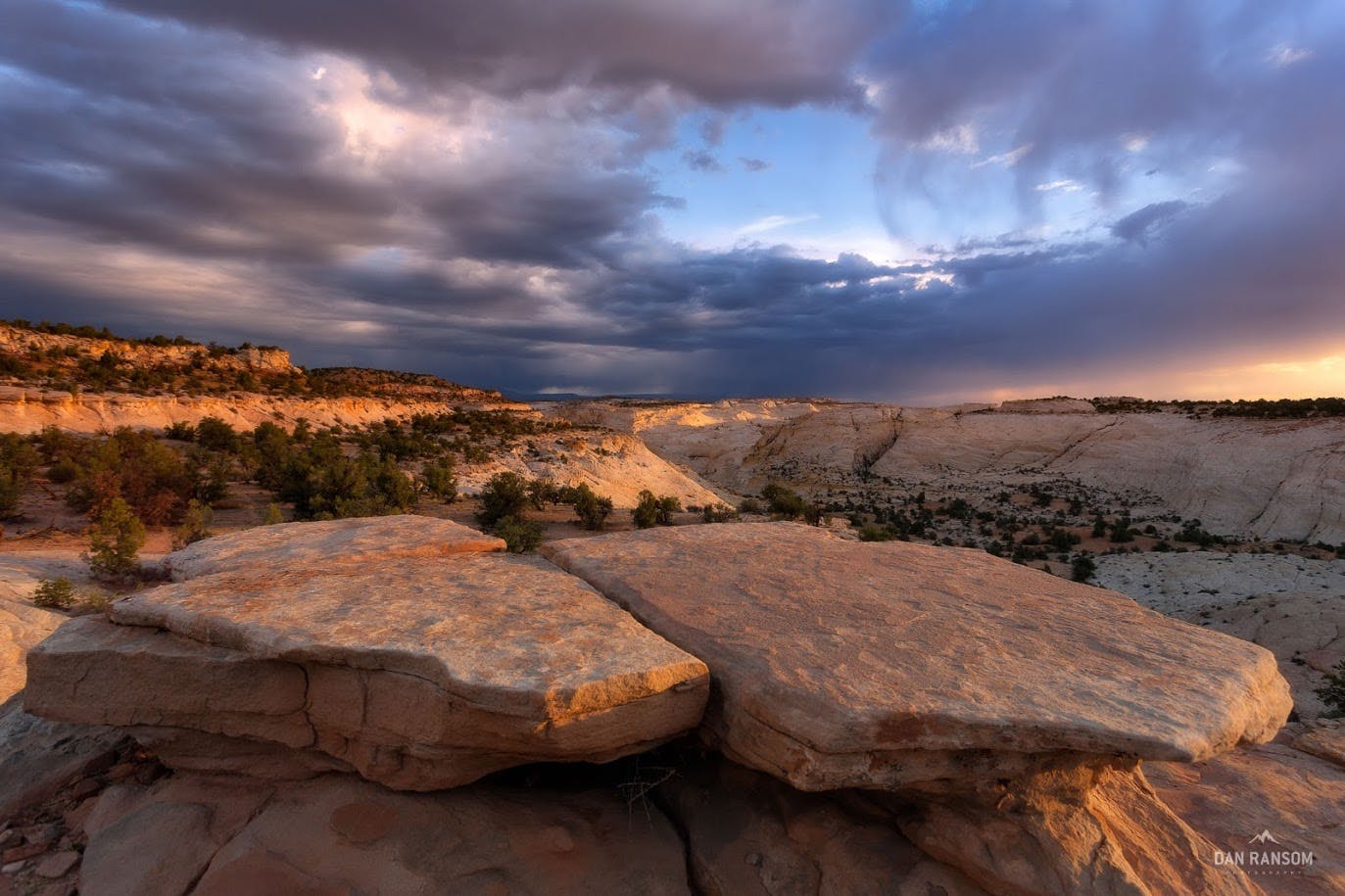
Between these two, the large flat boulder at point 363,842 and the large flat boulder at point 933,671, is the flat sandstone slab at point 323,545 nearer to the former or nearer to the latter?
the large flat boulder at point 933,671

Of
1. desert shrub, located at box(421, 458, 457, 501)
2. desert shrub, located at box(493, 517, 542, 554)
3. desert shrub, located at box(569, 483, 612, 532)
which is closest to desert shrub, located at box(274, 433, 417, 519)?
desert shrub, located at box(421, 458, 457, 501)

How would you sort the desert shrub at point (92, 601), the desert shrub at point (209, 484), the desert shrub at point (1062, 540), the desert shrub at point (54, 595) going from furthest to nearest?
the desert shrub at point (1062, 540) → the desert shrub at point (209, 484) → the desert shrub at point (92, 601) → the desert shrub at point (54, 595)

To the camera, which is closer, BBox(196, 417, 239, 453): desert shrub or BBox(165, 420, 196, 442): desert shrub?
BBox(196, 417, 239, 453): desert shrub

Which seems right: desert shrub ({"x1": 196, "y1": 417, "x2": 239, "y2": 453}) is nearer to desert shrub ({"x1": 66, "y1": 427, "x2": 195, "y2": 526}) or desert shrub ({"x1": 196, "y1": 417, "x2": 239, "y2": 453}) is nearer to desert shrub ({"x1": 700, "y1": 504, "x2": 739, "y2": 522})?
desert shrub ({"x1": 66, "y1": 427, "x2": 195, "y2": 526})

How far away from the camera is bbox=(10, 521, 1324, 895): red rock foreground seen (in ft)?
11.2

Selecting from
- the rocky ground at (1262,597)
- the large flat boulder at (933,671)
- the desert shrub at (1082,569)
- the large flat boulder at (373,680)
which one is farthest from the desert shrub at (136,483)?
the desert shrub at (1082,569)

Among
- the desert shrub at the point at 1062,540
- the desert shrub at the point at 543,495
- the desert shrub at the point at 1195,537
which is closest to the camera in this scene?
the desert shrub at the point at 543,495

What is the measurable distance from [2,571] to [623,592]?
9.39 m

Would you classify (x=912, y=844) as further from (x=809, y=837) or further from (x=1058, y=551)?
(x=1058, y=551)

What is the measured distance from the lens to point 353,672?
379cm

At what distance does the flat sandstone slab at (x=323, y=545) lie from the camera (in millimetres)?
5391

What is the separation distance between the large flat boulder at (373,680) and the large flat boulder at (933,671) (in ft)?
1.61

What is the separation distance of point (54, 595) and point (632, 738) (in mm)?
8344

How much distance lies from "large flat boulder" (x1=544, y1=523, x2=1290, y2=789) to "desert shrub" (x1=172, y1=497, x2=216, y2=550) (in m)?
9.73
